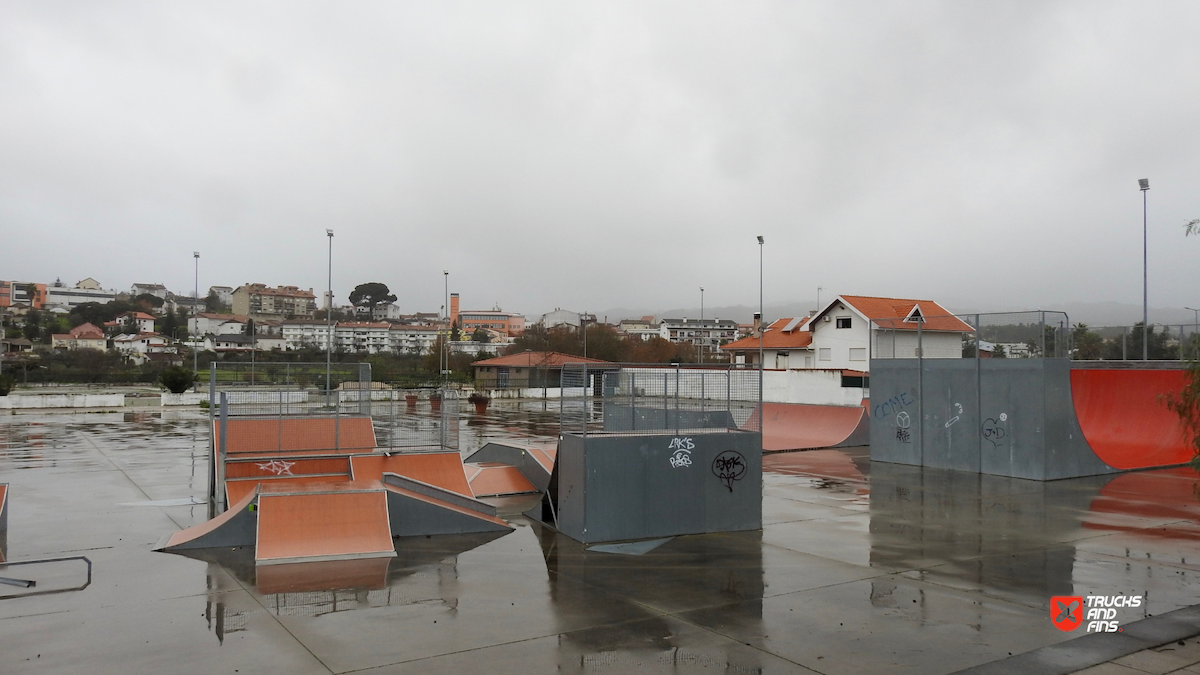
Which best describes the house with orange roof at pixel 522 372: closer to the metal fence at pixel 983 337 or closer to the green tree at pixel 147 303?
the metal fence at pixel 983 337

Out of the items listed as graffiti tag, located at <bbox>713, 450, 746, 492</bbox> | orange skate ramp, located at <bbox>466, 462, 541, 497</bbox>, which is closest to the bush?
orange skate ramp, located at <bbox>466, 462, 541, 497</bbox>

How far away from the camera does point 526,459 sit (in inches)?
644

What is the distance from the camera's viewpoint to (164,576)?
9.26m

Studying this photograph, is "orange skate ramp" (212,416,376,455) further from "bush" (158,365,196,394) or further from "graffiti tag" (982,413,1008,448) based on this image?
"bush" (158,365,196,394)

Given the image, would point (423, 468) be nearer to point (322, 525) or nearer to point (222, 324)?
point (322, 525)

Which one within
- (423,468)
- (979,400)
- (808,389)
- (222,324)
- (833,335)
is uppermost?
(222,324)

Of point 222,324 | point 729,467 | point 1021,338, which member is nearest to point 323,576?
point 729,467

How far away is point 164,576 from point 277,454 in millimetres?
5269

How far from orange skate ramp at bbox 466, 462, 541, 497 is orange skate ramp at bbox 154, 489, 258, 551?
16.7 feet

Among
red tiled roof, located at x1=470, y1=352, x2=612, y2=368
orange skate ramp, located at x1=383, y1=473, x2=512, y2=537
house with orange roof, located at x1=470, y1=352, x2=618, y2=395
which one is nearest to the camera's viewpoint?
orange skate ramp, located at x1=383, y1=473, x2=512, y2=537

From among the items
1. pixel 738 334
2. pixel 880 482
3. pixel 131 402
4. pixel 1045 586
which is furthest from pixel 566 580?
pixel 738 334

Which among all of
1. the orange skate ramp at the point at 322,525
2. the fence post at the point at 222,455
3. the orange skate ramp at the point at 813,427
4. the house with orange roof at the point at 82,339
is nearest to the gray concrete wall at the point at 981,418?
the orange skate ramp at the point at 813,427

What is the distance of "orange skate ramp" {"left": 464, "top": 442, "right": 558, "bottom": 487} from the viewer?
52.0ft

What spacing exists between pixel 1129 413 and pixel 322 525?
2123cm
